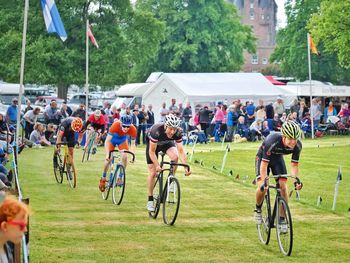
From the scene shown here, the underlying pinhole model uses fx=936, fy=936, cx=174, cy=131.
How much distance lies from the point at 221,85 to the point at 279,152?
36.5 m

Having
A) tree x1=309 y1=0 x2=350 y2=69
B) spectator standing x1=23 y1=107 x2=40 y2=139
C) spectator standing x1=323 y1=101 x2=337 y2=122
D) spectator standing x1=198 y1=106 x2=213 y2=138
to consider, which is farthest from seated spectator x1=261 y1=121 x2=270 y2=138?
tree x1=309 y1=0 x2=350 y2=69

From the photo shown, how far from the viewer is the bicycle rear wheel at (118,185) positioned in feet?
60.5

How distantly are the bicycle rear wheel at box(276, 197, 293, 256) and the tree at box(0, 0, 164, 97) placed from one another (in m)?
50.4

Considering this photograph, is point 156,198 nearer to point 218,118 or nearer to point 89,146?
point 89,146

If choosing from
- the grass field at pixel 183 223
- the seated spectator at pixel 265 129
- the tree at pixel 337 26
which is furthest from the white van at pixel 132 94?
the grass field at pixel 183 223

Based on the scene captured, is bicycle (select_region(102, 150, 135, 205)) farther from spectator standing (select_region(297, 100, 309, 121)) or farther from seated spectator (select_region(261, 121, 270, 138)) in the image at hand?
spectator standing (select_region(297, 100, 309, 121))

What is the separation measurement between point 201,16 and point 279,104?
139 feet

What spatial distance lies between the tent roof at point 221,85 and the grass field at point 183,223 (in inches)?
874

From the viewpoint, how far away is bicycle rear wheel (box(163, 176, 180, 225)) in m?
15.7

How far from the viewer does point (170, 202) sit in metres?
15.9

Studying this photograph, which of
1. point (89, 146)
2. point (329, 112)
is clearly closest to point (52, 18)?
point (89, 146)

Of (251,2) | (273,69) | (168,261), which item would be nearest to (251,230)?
(168,261)

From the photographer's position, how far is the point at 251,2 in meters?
153

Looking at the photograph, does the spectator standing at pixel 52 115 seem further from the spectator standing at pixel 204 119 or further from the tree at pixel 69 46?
the tree at pixel 69 46
